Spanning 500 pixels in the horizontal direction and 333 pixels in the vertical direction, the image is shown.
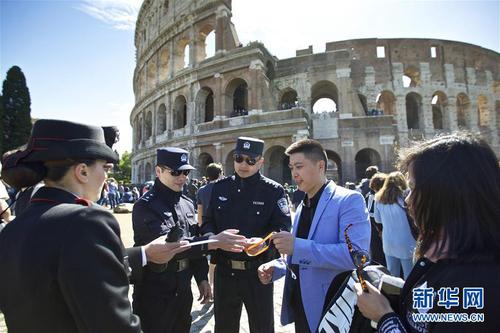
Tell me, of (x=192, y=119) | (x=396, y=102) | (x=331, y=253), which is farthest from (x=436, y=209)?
(x=396, y=102)

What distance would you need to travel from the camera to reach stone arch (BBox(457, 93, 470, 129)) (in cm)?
3029

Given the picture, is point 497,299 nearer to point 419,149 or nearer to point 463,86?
point 419,149

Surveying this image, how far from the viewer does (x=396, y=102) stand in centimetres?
2808

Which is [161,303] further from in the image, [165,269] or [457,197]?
[457,197]

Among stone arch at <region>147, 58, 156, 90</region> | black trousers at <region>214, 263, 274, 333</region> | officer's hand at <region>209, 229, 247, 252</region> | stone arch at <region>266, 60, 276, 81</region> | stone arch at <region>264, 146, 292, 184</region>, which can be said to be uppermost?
stone arch at <region>147, 58, 156, 90</region>

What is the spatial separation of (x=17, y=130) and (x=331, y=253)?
49.4 meters

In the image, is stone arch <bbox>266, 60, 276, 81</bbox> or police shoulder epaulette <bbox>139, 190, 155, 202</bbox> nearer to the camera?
police shoulder epaulette <bbox>139, 190, 155, 202</bbox>

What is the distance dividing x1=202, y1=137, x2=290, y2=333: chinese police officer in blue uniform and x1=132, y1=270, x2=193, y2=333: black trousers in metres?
0.47

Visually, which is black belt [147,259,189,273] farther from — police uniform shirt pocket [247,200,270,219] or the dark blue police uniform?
police uniform shirt pocket [247,200,270,219]

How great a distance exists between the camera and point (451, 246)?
51.1 inches

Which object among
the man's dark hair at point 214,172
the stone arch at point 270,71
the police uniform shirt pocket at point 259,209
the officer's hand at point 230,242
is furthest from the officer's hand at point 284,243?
the stone arch at point 270,71

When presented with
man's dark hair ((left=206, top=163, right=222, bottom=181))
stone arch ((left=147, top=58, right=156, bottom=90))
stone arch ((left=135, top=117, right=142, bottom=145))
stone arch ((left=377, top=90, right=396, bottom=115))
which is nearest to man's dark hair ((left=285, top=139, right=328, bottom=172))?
man's dark hair ((left=206, top=163, right=222, bottom=181))

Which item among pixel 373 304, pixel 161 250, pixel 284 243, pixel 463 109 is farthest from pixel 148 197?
pixel 463 109

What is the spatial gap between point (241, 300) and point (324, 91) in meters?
26.9
